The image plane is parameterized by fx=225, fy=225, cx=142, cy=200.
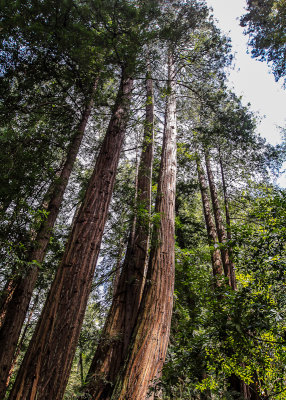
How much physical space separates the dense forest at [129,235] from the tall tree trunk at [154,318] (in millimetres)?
17

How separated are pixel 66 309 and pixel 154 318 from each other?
131 centimetres

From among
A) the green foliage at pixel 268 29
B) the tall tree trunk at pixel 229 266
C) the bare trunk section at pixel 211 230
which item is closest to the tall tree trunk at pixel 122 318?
the tall tree trunk at pixel 229 266

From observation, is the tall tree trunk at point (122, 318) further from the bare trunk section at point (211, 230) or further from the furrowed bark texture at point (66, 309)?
the bare trunk section at point (211, 230)

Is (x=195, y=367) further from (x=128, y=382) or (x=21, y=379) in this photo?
(x=21, y=379)

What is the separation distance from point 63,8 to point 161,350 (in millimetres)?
6383

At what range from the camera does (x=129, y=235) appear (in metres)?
4.74

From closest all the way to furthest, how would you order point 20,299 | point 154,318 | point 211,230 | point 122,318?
point 154,318, point 122,318, point 20,299, point 211,230

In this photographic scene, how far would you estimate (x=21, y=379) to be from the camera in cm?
222

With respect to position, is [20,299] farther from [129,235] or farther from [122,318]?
[129,235]

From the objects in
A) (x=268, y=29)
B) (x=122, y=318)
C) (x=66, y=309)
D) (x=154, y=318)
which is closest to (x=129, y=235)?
(x=122, y=318)

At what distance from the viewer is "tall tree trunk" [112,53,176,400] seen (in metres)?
2.69

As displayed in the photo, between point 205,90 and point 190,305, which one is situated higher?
point 205,90

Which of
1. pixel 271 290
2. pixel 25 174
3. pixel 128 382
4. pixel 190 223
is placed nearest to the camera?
pixel 128 382

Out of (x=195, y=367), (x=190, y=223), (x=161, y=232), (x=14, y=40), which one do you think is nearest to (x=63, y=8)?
(x=14, y=40)
